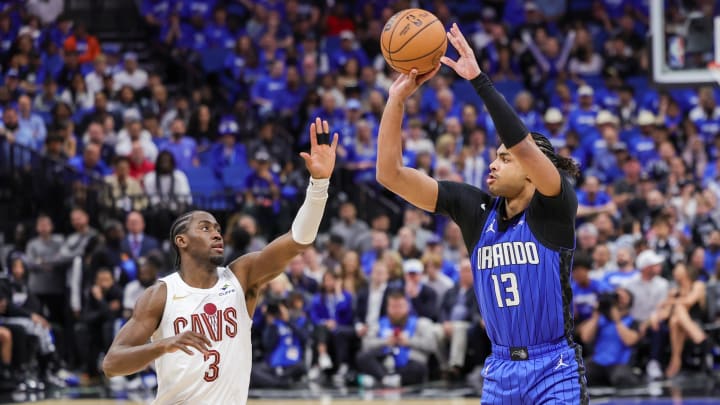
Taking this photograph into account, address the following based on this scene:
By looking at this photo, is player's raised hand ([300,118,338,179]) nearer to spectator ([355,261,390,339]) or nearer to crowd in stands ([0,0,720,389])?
crowd in stands ([0,0,720,389])

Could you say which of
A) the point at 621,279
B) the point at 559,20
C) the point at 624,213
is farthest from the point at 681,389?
the point at 559,20

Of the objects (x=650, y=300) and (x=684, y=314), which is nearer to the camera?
(x=684, y=314)

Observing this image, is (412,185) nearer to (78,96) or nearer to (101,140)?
(101,140)

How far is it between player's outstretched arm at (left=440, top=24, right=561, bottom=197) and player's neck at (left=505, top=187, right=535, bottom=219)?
0.33 metres

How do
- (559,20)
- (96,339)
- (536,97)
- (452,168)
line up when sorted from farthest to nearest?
(559,20), (536,97), (452,168), (96,339)

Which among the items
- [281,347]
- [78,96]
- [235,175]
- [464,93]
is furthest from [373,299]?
[78,96]

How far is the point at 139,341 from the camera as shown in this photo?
20.5 ft

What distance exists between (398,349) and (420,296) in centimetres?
81

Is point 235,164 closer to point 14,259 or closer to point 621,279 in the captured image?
point 14,259

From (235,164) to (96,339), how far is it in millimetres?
4183

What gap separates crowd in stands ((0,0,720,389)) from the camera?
14562 mm

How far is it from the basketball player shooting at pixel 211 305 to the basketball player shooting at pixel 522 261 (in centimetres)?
56

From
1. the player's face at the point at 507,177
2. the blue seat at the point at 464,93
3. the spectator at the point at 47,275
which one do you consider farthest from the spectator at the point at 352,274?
the player's face at the point at 507,177

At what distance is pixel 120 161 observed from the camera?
1733 cm
